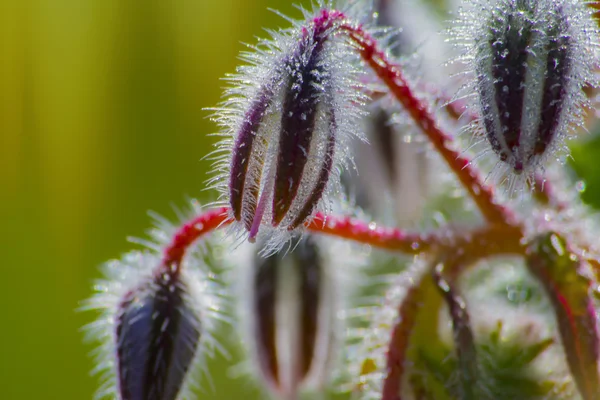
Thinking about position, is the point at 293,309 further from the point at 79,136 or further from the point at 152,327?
the point at 79,136

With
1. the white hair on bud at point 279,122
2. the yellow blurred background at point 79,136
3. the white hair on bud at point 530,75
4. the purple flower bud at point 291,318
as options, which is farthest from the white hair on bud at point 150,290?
the yellow blurred background at point 79,136

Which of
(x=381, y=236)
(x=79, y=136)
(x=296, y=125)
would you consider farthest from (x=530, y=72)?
(x=79, y=136)

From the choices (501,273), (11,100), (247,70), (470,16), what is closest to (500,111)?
(470,16)

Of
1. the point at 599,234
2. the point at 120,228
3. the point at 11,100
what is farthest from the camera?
the point at 120,228

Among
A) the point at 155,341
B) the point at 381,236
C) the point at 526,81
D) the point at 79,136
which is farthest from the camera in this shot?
the point at 79,136

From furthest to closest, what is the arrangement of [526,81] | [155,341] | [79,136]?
[79,136] → [155,341] → [526,81]

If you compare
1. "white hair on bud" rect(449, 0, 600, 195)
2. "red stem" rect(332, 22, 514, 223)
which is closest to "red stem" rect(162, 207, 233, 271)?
"red stem" rect(332, 22, 514, 223)

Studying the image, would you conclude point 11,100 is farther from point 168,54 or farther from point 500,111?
point 500,111
